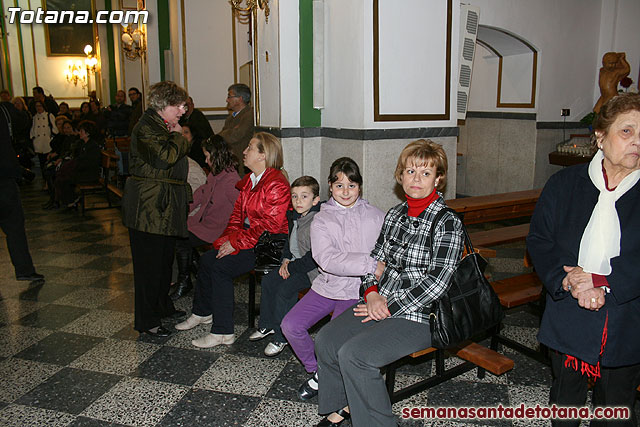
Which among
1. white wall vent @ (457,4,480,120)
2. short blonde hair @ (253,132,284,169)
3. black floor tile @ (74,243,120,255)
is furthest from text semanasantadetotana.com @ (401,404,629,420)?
black floor tile @ (74,243,120,255)

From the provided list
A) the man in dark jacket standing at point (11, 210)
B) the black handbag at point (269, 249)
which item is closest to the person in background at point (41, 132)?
the man in dark jacket standing at point (11, 210)

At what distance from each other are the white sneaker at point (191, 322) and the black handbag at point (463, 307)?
2.05 metres

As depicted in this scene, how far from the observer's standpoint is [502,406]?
2818 mm

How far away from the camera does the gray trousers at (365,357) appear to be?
7.57 feet

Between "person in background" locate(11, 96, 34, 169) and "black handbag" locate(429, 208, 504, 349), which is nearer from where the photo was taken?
"black handbag" locate(429, 208, 504, 349)

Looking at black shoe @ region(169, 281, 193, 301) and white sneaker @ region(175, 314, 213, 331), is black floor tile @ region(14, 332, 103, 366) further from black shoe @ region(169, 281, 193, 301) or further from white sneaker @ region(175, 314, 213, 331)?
black shoe @ region(169, 281, 193, 301)

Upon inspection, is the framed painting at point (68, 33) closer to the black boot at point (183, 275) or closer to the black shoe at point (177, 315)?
the black boot at point (183, 275)

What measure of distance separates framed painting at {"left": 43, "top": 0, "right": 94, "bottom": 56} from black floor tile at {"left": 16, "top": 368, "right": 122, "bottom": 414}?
58.2 feet

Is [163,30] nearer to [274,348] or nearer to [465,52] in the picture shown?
[465,52]

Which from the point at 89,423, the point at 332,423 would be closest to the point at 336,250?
the point at 332,423

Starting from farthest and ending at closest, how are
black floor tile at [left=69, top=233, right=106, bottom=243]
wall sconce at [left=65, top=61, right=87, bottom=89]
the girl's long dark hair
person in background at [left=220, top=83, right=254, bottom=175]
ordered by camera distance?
wall sconce at [left=65, top=61, right=87, bottom=89] < black floor tile at [left=69, top=233, right=106, bottom=243] < person in background at [left=220, top=83, right=254, bottom=175] < the girl's long dark hair

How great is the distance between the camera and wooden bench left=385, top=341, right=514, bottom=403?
103 inches

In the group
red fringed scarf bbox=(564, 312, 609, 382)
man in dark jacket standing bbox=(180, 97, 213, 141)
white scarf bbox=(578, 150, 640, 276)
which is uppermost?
man in dark jacket standing bbox=(180, 97, 213, 141)

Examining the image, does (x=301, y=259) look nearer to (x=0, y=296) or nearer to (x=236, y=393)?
(x=236, y=393)
